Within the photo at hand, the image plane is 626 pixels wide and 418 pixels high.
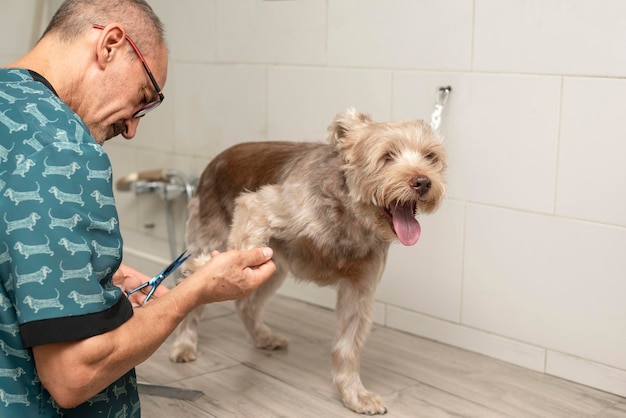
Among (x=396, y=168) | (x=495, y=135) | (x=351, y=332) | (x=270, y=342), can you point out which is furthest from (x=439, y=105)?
(x=270, y=342)

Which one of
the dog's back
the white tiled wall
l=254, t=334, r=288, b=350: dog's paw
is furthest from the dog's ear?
l=254, t=334, r=288, b=350: dog's paw

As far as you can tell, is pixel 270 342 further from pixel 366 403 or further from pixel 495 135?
pixel 495 135

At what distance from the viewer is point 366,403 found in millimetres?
2473

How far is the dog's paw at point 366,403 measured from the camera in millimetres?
2459

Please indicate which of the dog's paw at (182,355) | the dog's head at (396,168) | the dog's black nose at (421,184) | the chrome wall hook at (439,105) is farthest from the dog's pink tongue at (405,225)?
the dog's paw at (182,355)

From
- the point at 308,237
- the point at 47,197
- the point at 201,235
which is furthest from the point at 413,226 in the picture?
the point at 47,197

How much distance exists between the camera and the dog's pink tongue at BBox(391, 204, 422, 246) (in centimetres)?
233

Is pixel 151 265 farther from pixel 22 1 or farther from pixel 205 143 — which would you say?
pixel 22 1

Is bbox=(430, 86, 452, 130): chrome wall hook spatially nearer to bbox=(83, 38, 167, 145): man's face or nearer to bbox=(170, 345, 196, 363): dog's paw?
bbox=(170, 345, 196, 363): dog's paw

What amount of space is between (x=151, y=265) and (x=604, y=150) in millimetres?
2593

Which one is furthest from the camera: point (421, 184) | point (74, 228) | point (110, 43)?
point (421, 184)

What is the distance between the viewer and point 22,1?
480cm

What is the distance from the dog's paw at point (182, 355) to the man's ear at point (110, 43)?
1.63 metres

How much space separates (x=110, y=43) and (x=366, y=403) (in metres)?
1.45
